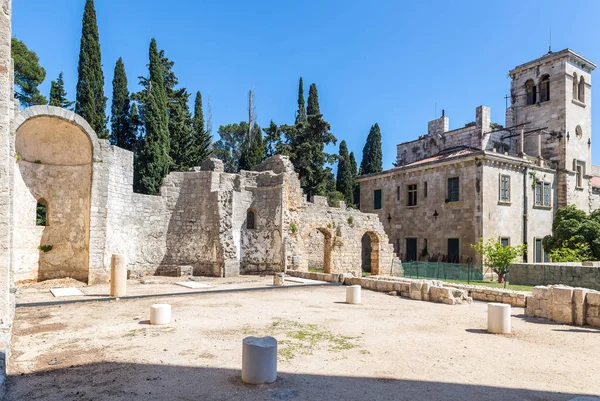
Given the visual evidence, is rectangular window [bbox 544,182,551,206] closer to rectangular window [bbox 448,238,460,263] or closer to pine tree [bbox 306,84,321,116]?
rectangular window [bbox 448,238,460,263]

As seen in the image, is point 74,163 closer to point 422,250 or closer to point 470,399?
point 470,399

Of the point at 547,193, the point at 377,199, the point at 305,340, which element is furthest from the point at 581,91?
the point at 305,340

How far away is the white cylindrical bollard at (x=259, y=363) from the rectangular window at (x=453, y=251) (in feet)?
68.9

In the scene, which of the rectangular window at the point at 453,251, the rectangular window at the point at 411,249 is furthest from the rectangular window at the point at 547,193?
the rectangular window at the point at 411,249

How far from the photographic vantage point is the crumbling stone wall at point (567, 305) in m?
9.37

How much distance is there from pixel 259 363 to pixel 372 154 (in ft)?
129

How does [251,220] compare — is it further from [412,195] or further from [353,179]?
[353,179]

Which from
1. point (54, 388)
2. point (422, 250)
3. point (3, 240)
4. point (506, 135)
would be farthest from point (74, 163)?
point (506, 135)

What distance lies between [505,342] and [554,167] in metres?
24.6

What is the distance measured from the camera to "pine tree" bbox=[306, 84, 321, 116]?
4159 cm

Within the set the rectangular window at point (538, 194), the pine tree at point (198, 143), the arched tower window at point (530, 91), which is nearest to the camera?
the rectangular window at point (538, 194)

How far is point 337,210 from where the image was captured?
75.1 ft

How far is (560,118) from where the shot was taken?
27891 mm

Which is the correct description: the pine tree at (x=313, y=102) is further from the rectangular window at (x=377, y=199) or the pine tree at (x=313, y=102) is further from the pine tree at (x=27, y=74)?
the pine tree at (x=27, y=74)
